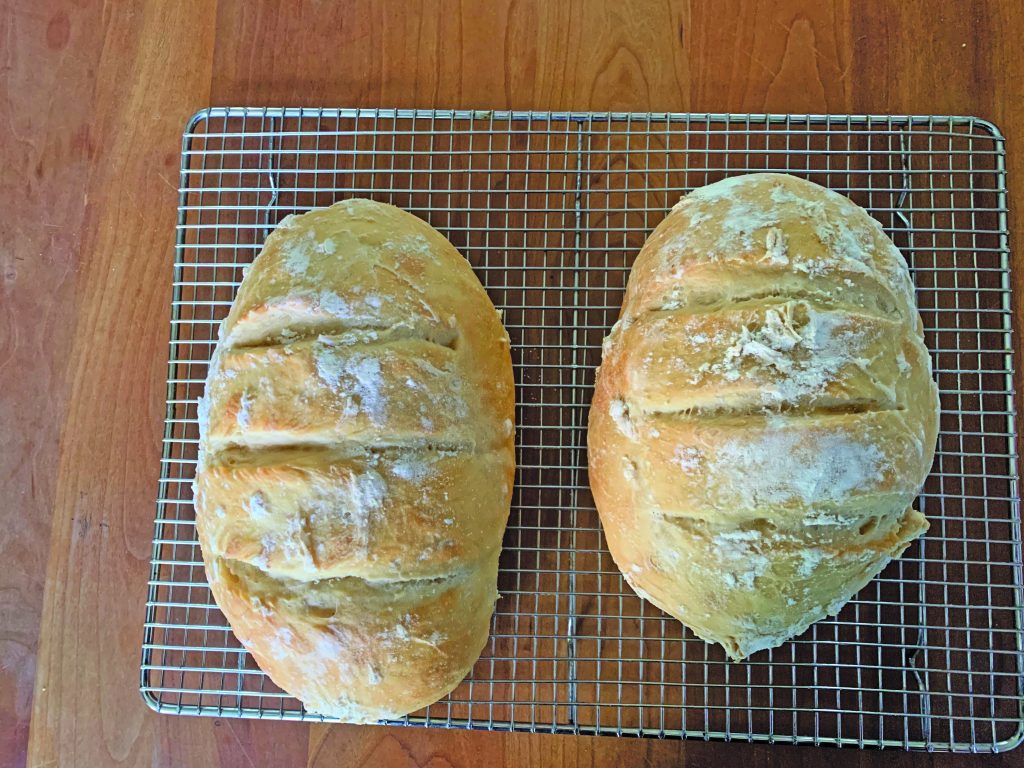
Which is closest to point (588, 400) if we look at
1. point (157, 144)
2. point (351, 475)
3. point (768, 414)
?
point (768, 414)

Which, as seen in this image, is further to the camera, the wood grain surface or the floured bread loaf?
the wood grain surface

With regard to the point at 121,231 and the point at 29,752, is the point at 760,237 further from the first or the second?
the point at 29,752

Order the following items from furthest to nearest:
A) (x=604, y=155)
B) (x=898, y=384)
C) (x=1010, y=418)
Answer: (x=604, y=155) < (x=1010, y=418) < (x=898, y=384)

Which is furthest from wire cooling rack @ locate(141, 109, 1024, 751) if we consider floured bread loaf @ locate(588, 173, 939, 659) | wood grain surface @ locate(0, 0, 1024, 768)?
floured bread loaf @ locate(588, 173, 939, 659)

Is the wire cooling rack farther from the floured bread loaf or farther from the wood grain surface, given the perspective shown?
the floured bread loaf

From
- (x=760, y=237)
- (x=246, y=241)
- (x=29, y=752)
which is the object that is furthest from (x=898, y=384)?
(x=29, y=752)

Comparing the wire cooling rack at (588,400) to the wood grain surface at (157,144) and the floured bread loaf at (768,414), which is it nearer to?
the wood grain surface at (157,144)

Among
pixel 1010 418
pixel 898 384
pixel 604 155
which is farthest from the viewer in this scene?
pixel 604 155
